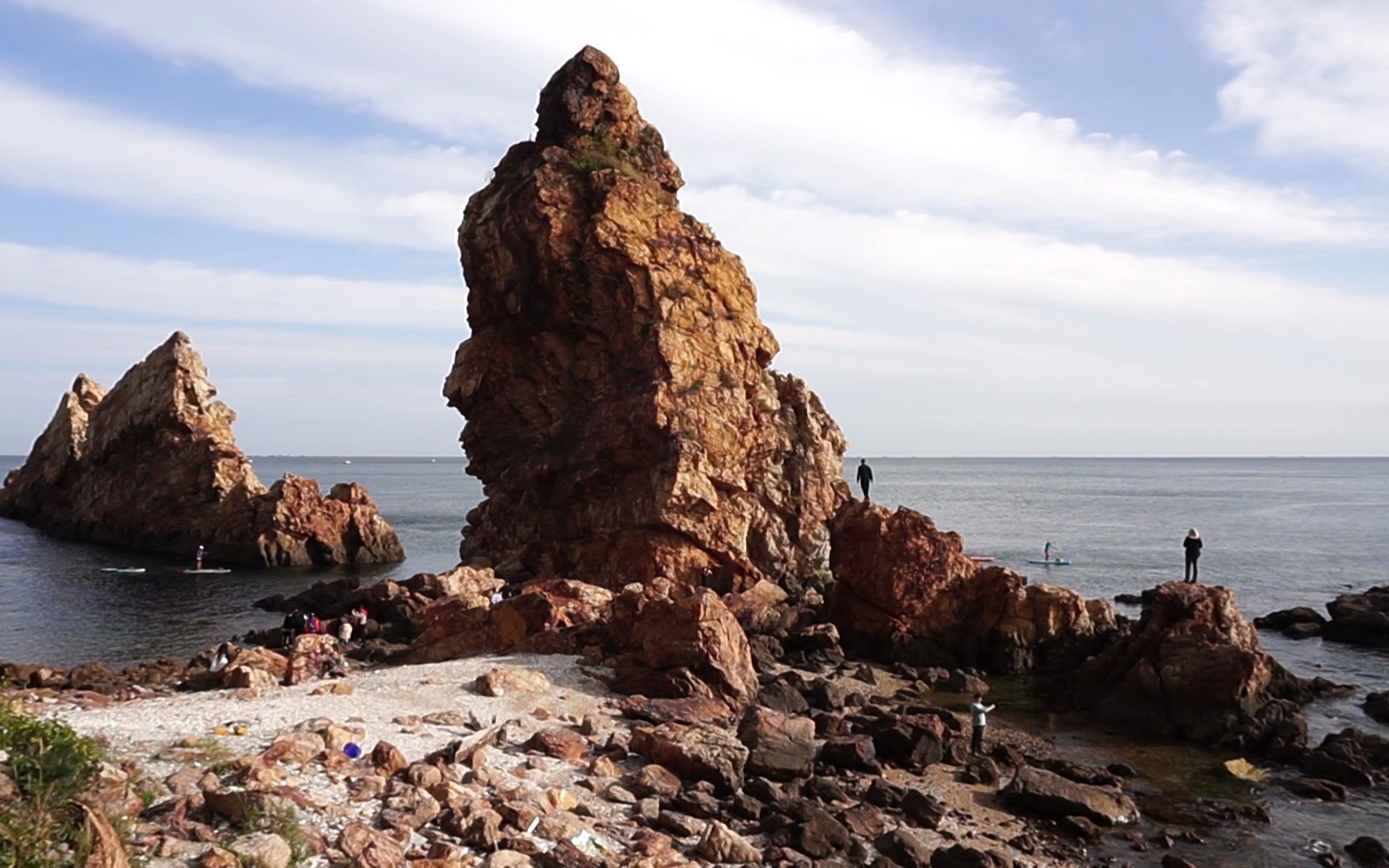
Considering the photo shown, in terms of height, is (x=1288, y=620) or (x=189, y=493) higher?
(x=189, y=493)

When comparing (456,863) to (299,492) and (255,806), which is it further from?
(299,492)

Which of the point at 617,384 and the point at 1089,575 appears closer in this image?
the point at 617,384

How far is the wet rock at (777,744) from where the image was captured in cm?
2008

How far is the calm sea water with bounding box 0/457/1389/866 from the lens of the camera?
87.4ft

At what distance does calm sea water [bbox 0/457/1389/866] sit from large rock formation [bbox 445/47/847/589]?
1516cm

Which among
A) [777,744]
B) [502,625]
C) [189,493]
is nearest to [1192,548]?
[777,744]

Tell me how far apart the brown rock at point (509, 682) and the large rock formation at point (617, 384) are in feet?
53.3

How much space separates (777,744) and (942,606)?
17.1 metres

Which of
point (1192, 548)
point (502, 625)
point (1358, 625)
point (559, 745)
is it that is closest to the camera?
point (559, 745)

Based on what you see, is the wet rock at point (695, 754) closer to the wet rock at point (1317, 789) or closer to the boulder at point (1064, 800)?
the boulder at point (1064, 800)

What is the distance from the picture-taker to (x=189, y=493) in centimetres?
7269

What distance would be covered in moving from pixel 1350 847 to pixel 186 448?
75.4 m

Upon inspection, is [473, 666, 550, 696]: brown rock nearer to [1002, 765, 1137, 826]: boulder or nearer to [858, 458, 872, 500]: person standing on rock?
[1002, 765, 1137, 826]: boulder

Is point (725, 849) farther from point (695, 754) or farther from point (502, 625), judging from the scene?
point (502, 625)
